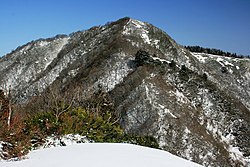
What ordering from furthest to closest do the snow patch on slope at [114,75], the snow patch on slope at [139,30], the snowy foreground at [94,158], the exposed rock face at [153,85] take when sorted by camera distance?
the snow patch on slope at [139,30], the snow patch on slope at [114,75], the exposed rock face at [153,85], the snowy foreground at [94,158]

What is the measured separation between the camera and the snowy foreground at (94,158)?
352 inches

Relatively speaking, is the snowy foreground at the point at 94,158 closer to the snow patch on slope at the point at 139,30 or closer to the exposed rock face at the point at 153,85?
the exposed rock face at the point at 153,85

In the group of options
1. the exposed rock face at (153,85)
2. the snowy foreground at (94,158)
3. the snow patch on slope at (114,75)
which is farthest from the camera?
the snow patch on slope at (114,75)

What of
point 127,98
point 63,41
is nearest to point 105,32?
point 63,41

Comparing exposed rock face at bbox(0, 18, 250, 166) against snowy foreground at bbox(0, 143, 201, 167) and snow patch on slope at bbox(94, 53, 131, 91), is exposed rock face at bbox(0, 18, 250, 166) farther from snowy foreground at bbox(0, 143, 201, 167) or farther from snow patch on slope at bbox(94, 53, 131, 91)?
snowy foreground at bbox(0, 143, 201, 167)

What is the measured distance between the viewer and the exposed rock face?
4016 cm

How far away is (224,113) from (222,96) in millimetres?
3217

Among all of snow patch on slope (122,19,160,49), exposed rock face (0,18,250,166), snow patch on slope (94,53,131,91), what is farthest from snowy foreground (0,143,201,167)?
snow patch on slope (122,19,160,49)

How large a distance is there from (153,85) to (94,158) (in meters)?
36.6

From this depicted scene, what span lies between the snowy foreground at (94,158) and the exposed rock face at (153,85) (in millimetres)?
28199

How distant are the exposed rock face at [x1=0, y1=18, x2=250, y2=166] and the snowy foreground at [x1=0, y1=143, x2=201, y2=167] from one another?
28199 mm

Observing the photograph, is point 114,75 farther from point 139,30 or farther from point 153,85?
point 139,30

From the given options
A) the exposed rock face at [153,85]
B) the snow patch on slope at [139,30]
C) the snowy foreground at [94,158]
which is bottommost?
the snowy foreground at [94,158]

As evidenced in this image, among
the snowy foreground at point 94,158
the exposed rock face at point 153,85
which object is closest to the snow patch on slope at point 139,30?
the exposed rock face at point 153,85
